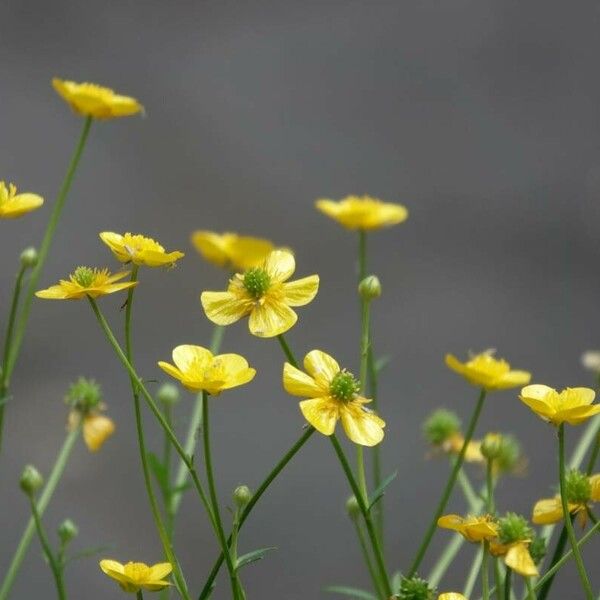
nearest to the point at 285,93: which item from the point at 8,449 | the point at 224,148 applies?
the point at 224,148

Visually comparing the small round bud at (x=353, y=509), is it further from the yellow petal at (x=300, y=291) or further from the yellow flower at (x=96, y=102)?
the yellow flower at (x=96, y=102)

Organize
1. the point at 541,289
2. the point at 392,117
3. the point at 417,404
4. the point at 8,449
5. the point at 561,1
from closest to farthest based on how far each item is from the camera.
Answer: the point at 8,449 → the point at 417,404 → the point at 541,289 → the point at 392,117 → the point at 561,1

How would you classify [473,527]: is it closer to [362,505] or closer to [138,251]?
[362,505]

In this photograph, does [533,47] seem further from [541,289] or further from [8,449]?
[8,449]

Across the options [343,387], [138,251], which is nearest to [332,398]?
[343,387]

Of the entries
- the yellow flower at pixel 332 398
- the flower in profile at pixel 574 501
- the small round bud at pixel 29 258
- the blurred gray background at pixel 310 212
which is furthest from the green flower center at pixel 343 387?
the blurred gray background at pixel 310 212

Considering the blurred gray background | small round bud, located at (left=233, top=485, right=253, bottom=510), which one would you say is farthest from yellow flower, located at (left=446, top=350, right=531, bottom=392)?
the blurred gray background
